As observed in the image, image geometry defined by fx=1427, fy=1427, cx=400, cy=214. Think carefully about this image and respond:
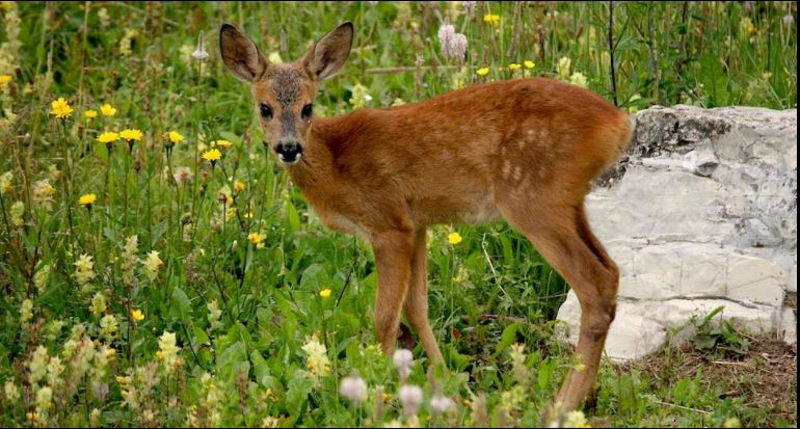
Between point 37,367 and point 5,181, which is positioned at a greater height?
point 5,181

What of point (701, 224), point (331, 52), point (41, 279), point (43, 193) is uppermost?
point (331, 52)

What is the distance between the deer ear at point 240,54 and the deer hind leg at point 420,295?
3.81ft

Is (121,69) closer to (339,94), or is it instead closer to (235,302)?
(339,94)

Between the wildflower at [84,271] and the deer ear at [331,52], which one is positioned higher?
the deer ear at [331,52]

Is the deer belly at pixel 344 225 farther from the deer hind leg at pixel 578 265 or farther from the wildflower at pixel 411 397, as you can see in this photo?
the wildflower at pixel 411 397

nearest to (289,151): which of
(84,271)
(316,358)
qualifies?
(84,271)

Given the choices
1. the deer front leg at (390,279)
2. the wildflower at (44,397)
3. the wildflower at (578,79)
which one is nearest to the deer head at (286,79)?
the deer front leg at (390,279)

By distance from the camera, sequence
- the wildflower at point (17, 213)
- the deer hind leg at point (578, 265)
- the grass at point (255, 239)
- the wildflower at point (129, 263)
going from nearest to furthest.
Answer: the grass at point (255, 239)
the deer hind leg at point (578, 265)
the wildflower at point (129, 263)
the wildflower at point (17, 213)

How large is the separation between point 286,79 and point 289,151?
479 mm

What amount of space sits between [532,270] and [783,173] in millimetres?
1351

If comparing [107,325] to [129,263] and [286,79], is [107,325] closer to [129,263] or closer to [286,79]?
[129,263]

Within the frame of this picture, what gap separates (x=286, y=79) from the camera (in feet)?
22.6

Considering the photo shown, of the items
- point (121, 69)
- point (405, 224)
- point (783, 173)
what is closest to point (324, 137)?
point (405, 224)

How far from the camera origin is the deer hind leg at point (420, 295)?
6.74 meters
